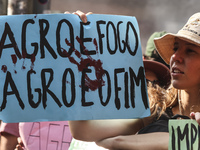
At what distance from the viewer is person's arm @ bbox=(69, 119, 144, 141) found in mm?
2531

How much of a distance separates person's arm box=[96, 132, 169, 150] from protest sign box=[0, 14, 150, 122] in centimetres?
11

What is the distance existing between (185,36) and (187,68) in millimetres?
160

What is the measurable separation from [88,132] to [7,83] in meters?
0.48

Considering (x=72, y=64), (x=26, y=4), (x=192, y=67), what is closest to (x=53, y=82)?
(x=72, y=64)

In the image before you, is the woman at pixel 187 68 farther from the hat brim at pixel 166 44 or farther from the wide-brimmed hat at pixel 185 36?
the hat brim at pixel 166 44

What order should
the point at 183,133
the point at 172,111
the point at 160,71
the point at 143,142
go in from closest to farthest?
the point at 183,133 → the point at 143,142 → the point at 172,111 → the point at 160,71

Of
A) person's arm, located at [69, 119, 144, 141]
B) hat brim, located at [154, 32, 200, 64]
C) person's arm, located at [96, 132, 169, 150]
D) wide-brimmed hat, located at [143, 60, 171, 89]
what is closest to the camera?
person's arm, located at [96, 132, 169, 150]

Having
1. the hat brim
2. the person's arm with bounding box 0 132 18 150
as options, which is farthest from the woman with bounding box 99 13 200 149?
the person's arm with bounding box 0 132 18 150

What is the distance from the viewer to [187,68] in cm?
245

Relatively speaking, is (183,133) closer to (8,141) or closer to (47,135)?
(47,135)

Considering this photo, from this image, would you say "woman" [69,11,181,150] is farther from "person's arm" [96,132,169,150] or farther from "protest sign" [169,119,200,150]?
"protest sign" [169,119,200,150]

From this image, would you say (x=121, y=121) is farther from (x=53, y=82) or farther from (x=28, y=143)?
(x=28, y=143)

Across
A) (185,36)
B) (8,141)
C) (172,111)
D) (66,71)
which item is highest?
(185,36)

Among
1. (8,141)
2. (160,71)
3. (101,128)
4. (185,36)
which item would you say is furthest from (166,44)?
(8,141)
